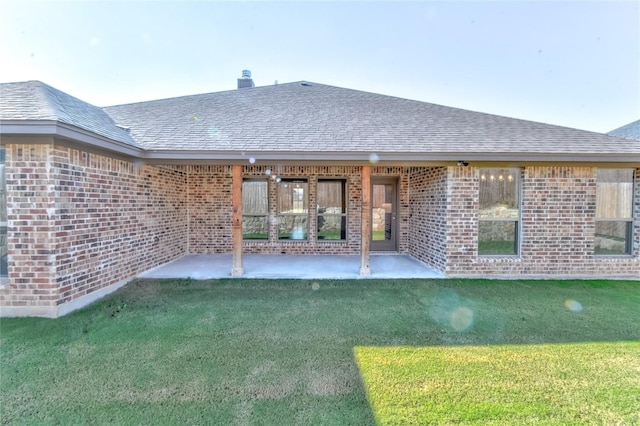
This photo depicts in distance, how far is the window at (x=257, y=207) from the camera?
836cm

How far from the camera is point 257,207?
→ 8383 millimetres

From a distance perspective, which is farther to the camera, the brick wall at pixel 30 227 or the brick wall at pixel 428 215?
the brick wall at pixel 428 215

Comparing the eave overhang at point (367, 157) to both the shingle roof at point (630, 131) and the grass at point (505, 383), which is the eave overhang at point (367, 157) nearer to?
the grass at point (505, 383)

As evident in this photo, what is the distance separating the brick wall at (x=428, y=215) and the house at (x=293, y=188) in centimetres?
5

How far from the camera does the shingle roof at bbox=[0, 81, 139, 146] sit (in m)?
3.78

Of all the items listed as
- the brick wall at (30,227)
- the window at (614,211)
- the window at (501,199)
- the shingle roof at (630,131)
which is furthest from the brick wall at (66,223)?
the shingle roof at (630,131)

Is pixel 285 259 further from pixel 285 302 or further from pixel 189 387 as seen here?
pixel 189 387

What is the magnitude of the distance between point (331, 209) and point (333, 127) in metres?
2.63

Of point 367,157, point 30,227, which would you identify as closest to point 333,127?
point 367,157

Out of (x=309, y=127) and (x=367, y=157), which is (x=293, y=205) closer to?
(x=309, y=127)

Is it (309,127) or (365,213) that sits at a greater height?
(309,127)

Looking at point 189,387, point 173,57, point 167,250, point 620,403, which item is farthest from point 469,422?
point 173,57

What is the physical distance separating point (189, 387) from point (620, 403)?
3562mm

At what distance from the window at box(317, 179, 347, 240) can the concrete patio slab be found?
31.0 inches
